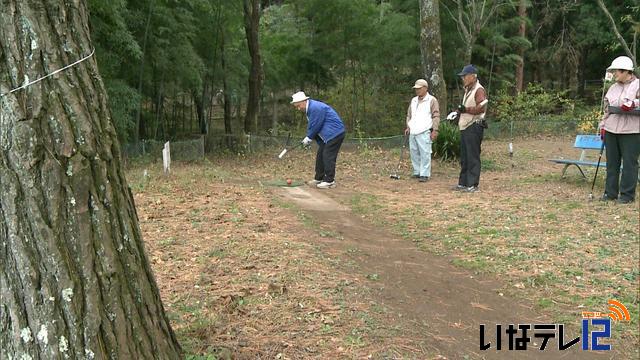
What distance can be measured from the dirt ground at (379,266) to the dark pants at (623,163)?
1.37 ft

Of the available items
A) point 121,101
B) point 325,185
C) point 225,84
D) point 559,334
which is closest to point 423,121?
point 325,185

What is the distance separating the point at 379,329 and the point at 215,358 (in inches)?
37.8

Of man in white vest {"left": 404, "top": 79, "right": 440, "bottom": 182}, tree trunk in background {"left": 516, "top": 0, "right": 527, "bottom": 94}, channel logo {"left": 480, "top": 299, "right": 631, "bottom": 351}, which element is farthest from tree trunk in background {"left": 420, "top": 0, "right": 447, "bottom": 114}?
channel logo {"left": 480, "top": 299, "right": 631, "bottom": 351}

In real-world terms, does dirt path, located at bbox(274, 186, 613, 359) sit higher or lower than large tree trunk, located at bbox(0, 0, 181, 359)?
lower

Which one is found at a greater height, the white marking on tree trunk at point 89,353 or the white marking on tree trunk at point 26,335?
the white marking on tree trunk at point 26,335

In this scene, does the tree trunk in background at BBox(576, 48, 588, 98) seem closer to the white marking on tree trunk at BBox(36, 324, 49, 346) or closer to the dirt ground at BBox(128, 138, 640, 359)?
the dirt ground at BBox(128, 138, 640, 359)

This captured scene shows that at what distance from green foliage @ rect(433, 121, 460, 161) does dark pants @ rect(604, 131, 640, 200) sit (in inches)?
164

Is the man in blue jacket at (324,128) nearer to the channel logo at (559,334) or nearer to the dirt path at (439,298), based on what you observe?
the dirt path at (439,298)

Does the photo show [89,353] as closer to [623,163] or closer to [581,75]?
[623,163]

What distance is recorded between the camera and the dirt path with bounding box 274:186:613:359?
326cm

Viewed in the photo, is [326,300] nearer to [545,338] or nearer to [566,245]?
[545,338]

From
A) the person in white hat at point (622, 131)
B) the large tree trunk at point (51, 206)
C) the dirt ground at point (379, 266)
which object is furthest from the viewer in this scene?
the person in white hat at point (622, 131)

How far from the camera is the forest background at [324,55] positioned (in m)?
11.6

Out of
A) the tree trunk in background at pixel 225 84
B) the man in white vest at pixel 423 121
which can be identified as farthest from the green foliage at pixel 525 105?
the man in white vest at pixel 423 121
